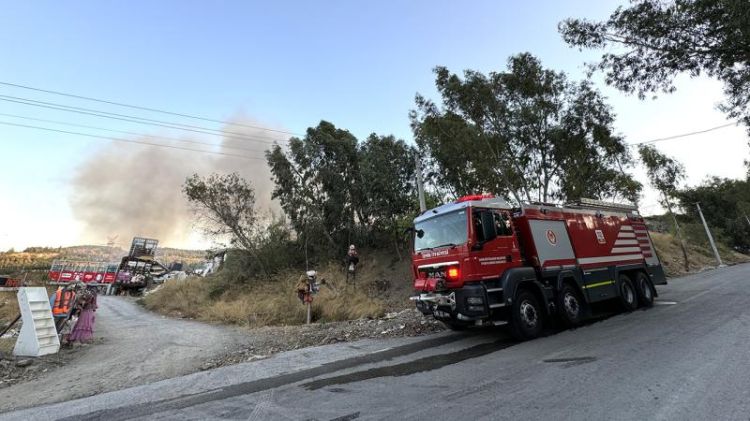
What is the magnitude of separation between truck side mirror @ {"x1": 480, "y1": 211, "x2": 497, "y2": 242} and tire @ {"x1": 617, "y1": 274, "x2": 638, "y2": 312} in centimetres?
512

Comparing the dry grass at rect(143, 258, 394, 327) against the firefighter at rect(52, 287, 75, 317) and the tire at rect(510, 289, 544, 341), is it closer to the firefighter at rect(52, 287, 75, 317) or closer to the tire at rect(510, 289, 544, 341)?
the firefighter at rect(52, 287, 75, 317)

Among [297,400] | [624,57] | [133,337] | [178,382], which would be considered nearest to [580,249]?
[624,57]

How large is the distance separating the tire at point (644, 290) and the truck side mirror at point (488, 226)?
21.0 feet

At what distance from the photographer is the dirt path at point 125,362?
648cm

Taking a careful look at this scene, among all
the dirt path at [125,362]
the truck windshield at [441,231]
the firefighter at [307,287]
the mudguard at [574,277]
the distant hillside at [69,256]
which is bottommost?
the dirt path at [125,362]

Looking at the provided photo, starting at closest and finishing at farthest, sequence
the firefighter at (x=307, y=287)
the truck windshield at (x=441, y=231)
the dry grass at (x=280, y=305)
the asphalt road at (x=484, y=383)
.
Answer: the asphalt road at (x=484, y=383)
the truck windshield at (x=441, y=231)
the firefighter at (x=307, y=287)
the dry grass at (x=280, y=305)

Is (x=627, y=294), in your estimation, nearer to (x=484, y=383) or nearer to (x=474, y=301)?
(x=474, y=301)

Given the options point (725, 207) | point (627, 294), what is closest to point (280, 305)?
point (627, 294)

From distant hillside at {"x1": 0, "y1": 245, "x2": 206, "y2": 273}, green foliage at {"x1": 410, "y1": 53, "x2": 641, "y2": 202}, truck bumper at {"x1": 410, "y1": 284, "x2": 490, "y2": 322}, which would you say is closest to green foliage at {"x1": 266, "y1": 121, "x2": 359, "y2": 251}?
green foliage at {"x1": 410, "y1": 53, "x2": 641, "y2": 202}

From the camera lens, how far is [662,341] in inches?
265

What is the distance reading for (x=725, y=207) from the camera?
185 ft

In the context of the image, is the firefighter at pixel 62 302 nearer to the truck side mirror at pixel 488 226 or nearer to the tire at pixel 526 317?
the truck side mirror at pixel 488 226

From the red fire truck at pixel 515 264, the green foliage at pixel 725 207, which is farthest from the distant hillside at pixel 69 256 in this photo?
the green foliage at pixel 725 207

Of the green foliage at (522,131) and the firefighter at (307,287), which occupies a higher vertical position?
the green foliage at (522,131)
